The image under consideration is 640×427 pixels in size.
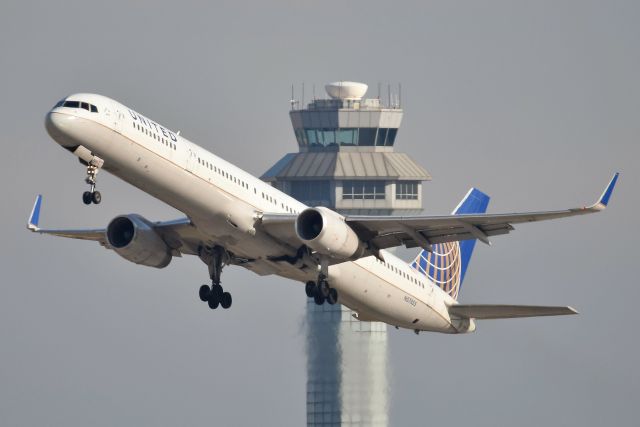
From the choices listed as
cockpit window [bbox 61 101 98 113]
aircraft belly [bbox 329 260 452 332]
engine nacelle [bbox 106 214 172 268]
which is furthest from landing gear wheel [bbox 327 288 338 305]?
cockpit window [bbox 61 101 98 113]

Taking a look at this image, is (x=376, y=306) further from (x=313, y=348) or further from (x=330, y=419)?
(x=330, y=419)

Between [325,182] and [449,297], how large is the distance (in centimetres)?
5647

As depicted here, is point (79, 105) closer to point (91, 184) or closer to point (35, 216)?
point (91, 184)

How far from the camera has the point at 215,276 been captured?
233 feet

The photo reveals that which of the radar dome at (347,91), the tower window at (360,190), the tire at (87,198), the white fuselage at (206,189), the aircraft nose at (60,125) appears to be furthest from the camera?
the tower window at (360,190)

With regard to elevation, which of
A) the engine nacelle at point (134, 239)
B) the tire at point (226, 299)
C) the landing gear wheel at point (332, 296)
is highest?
the engine nacelle at point (134, 239)

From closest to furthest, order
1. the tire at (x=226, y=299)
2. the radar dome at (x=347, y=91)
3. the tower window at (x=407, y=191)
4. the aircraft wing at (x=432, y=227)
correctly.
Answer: the aircraft wing at (x=432, y=227)
the tire at (x=226, y=299)
the radar dome at (x=347, y=91)
the tower window at (x=407, y=191)

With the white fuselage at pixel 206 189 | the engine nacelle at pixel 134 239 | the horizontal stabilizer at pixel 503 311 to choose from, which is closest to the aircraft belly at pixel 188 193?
the white fuselage at pixel 206 189

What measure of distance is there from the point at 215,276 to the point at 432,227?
30.6 feet

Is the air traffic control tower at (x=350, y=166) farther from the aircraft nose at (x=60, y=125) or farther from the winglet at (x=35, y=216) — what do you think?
the aircraft nose at (x=60, y=125)

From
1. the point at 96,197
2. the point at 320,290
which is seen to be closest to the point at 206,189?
the point at 96,197

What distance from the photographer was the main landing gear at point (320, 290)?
68250 mm

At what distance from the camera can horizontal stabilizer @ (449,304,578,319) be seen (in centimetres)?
7163

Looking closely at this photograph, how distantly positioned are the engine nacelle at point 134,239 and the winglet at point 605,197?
1851 cm
